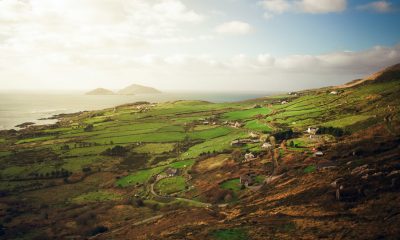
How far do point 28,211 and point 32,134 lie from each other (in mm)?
99879

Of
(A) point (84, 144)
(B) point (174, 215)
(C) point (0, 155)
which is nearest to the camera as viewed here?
(B) point (174, 215)

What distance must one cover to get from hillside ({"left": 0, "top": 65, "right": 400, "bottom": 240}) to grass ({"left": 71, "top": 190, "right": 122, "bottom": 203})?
0.30 metres

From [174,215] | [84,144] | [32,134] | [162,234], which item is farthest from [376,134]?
[32,134]

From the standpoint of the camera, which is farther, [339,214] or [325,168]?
[325,168]

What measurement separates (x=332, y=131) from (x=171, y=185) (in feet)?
183

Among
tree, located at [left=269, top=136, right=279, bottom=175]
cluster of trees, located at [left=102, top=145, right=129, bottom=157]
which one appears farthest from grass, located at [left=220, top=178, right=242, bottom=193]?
cluster of trees, located at [left=102, top=145, right=129, bottom=157]

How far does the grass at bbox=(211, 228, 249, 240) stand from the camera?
44619 millimetres

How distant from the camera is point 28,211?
7869 cm

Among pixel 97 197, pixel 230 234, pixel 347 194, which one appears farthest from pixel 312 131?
pixel 97 197

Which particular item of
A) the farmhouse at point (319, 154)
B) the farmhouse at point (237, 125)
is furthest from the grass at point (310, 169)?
the farmhouse at point (237, 125)

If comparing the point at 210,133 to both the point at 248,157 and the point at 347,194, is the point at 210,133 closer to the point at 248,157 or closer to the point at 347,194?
the point at 248,157

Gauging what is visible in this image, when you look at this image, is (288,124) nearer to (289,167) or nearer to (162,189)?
(289,167)

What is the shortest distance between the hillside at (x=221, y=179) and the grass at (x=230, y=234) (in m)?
0.15

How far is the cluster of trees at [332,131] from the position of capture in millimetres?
96412
